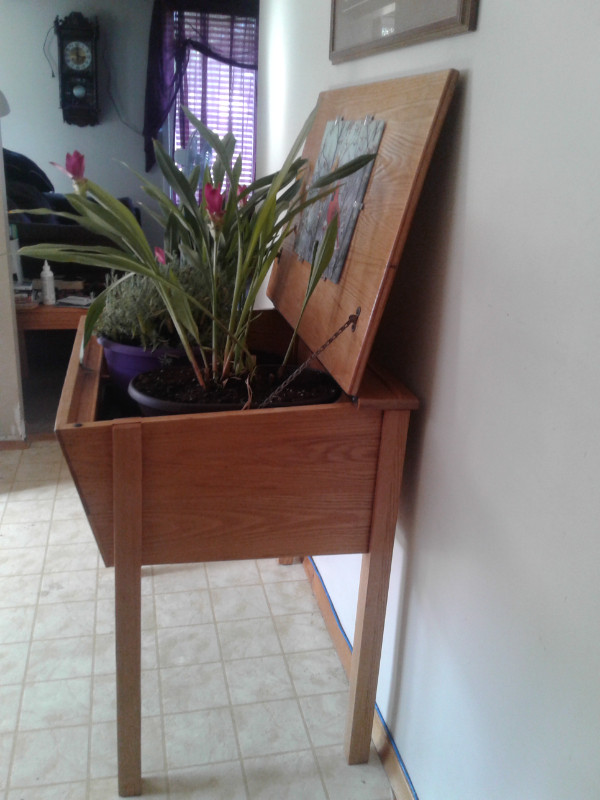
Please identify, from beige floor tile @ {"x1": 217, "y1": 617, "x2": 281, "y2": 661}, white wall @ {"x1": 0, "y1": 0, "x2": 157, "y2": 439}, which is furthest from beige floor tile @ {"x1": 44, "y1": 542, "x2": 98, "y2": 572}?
white wall @ {"x1": 0, "y1": 0, "x2": 157, "y2": 439}

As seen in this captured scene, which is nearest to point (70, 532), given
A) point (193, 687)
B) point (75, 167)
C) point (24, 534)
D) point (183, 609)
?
point (24, 534)

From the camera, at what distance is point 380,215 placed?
3.25ft

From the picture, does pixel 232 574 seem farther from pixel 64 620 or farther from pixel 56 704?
pixel 56 704

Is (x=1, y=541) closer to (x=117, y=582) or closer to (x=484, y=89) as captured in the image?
(x=117, y=582)

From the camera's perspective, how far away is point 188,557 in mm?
1074

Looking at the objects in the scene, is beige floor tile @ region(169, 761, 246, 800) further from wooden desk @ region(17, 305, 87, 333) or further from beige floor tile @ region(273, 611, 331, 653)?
wooden desk @ region(17, 305, 87, 333)

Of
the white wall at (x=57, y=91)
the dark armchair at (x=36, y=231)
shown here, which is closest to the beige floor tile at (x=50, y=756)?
the dark armchair at (x=36, y=231)

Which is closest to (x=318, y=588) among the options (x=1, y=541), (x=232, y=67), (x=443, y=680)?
(x=443, y=680)

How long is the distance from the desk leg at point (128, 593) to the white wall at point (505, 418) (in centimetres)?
46

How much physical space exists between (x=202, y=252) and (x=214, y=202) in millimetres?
194

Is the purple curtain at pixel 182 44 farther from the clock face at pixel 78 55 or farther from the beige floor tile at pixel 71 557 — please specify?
the beige floor tile at pixel 71 557

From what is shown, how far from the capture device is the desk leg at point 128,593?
973 millimetres

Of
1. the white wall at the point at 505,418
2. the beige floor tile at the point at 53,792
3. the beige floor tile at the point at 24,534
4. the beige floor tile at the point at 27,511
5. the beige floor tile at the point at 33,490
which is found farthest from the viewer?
the beige floor tile at the point at 33,490

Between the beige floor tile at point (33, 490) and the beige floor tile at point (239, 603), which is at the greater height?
the beige floor tile at point (239, 603)
